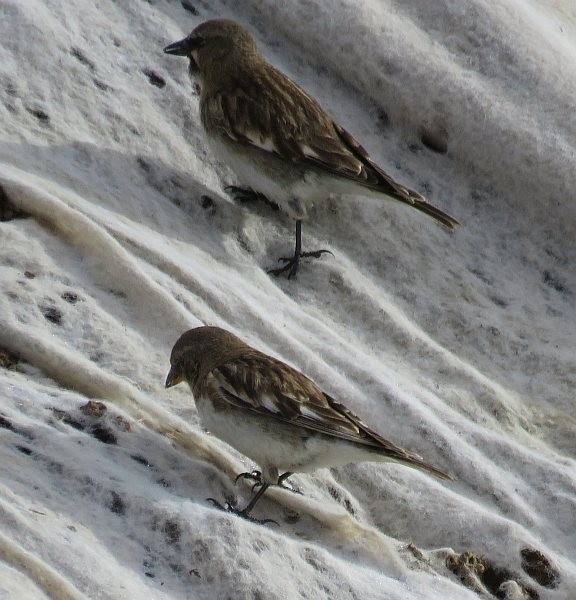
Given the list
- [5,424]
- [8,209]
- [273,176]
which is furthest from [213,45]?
[5,424]

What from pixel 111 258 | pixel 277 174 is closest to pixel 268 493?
pixel 111 258

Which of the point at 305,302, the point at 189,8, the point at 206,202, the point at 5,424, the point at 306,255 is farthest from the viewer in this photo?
the point at 189,8

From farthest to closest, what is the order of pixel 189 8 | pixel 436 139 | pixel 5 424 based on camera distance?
pixel 189 8 → pixel 436 139 → pixel 5 424

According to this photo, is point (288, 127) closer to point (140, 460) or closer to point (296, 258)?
point (296, 258)

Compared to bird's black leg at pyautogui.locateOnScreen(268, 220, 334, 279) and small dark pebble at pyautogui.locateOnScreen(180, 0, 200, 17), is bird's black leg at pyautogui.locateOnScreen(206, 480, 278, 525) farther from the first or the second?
small dark pebble at pyautogui.locateOnScreen(180, 0, 200, 17)

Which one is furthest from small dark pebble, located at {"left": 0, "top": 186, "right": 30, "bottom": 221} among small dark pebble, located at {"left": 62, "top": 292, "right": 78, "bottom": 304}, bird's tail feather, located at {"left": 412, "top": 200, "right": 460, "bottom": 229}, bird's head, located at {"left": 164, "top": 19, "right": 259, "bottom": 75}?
bird's tail feather, located at {"left": 412, "top": 200, "right": 460, "bottom": 229}

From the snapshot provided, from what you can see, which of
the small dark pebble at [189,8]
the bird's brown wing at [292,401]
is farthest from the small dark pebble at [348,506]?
the small dark pebble at [189,8]

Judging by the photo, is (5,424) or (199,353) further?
(199,353)
